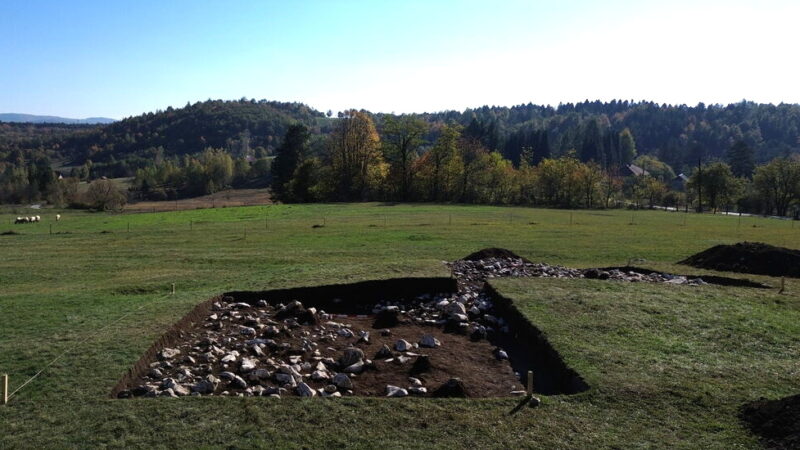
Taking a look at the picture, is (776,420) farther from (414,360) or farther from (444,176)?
(444,176)


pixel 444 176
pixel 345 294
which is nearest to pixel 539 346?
pixel 345 294

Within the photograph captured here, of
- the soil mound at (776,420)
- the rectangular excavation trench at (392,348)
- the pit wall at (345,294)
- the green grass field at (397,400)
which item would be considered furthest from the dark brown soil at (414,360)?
the soil mound at (776,420)

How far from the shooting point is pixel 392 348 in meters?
13.8

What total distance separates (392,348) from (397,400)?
14.2 feet

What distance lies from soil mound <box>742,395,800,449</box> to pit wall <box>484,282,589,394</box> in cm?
271

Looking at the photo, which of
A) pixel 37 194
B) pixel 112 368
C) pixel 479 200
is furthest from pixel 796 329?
pixel 37 194


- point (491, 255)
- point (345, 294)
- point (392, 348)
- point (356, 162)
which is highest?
point (356, 162)

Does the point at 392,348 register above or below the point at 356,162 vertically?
below

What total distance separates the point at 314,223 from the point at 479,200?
143 feet

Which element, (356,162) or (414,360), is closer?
(414,360)

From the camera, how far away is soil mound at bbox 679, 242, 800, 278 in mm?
22453

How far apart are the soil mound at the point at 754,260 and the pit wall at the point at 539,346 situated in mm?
12237

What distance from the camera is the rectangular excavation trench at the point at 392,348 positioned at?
11.1 meters

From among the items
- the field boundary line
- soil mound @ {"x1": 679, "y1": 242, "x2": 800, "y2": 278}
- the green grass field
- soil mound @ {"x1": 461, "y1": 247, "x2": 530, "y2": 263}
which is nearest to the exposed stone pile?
the green grass field
